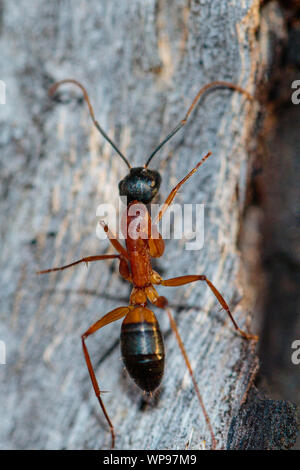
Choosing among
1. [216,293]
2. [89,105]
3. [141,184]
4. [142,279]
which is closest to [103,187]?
[141,184]

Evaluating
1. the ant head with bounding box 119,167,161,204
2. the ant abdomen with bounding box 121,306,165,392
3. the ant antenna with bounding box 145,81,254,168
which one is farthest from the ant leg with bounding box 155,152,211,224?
the ant abdomen with bounding box 121,306,165,392

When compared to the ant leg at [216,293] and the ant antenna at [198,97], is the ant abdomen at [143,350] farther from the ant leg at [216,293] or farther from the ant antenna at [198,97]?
the ant antenna at [198,97]

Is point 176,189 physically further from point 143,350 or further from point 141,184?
point 143,350

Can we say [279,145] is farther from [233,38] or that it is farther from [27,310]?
[27,310]

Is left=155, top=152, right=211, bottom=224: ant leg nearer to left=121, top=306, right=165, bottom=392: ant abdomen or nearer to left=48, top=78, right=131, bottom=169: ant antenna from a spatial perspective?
left=48, top=78, right=131, bottom=169: ant antenna

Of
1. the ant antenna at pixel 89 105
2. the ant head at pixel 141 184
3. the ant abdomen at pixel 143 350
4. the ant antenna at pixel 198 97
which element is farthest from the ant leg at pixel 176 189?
the ant abdomen at pixel 143 350
